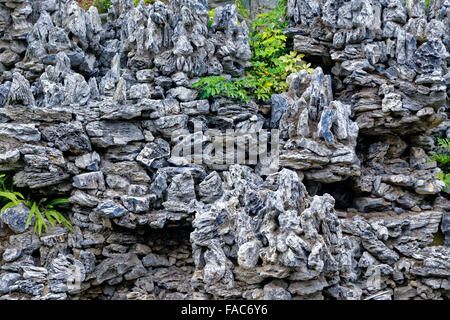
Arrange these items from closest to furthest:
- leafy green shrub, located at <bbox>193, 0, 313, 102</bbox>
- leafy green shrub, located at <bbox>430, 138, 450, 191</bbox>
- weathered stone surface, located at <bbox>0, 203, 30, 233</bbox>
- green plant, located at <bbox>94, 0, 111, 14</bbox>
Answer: weathered stone surface, located at <bbox>0, 203, 30, 233</bbox> → leafy green shrub, located at <bbox>193, 0, 313, 102</bbox> → leafy green shrub, located at <bbox>430, 138, 450, 191</bbox> → green plant, located at <bbox>94, 0, 111, 14</bbox>

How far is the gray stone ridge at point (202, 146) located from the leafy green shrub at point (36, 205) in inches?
6.9

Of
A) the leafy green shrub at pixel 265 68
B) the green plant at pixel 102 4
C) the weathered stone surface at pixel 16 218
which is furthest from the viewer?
the green plant at pixel 102 4

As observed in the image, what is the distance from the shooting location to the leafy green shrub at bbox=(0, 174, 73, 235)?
7897 mm

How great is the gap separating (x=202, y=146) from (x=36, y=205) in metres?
3.93

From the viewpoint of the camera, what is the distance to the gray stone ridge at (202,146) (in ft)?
25.8

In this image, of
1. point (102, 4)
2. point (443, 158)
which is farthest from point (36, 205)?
point (443, 158)

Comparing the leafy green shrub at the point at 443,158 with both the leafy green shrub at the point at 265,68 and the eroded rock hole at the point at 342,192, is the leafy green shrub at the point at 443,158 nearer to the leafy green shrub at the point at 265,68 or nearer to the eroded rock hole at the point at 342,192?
A: the eroded rock hole at the point at 342,192

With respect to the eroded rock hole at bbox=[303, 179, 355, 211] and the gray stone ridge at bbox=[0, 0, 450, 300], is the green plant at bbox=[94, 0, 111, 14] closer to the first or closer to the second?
the gray stone ridge at bbox=[0, 0, 450, 300]

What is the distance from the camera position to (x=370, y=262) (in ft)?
28.8

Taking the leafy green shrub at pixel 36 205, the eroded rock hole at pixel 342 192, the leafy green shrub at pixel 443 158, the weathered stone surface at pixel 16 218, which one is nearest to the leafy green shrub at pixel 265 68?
the eroded rock hole at pixel 342 192

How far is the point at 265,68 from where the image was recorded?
10.6 meters

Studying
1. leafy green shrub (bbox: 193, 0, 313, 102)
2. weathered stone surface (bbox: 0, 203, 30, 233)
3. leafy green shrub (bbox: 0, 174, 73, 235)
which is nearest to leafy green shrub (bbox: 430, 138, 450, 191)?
leafy green shrub (bbox: 193, 0, 313, 102)

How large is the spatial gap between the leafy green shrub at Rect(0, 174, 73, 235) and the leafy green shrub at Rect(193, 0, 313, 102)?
4.31 m
